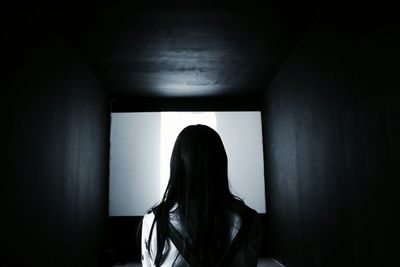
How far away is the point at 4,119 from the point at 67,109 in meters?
1.47

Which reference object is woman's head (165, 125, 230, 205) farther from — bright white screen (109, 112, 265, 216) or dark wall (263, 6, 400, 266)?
bright white screen (109, 112, 265, 216)

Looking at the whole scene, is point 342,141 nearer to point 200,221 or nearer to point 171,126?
point 200,221

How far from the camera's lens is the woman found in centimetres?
107

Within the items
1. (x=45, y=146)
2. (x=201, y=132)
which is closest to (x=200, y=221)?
(x=201, y=132)

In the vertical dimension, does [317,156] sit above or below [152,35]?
below

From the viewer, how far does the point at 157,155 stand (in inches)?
251

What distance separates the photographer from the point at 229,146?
641 centimetres

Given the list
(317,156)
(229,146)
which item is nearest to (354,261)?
(317,156)

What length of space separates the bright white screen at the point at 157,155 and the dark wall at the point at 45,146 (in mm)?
1137

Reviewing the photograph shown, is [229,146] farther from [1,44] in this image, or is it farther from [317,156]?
[1,44]

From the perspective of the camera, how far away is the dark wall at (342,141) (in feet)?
7.85

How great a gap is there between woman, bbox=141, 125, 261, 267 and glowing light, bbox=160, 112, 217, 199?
5.18 m

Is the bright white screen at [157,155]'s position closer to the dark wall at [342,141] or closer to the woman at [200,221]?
the dark wall at [342,141]

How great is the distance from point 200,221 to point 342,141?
2409 mm
